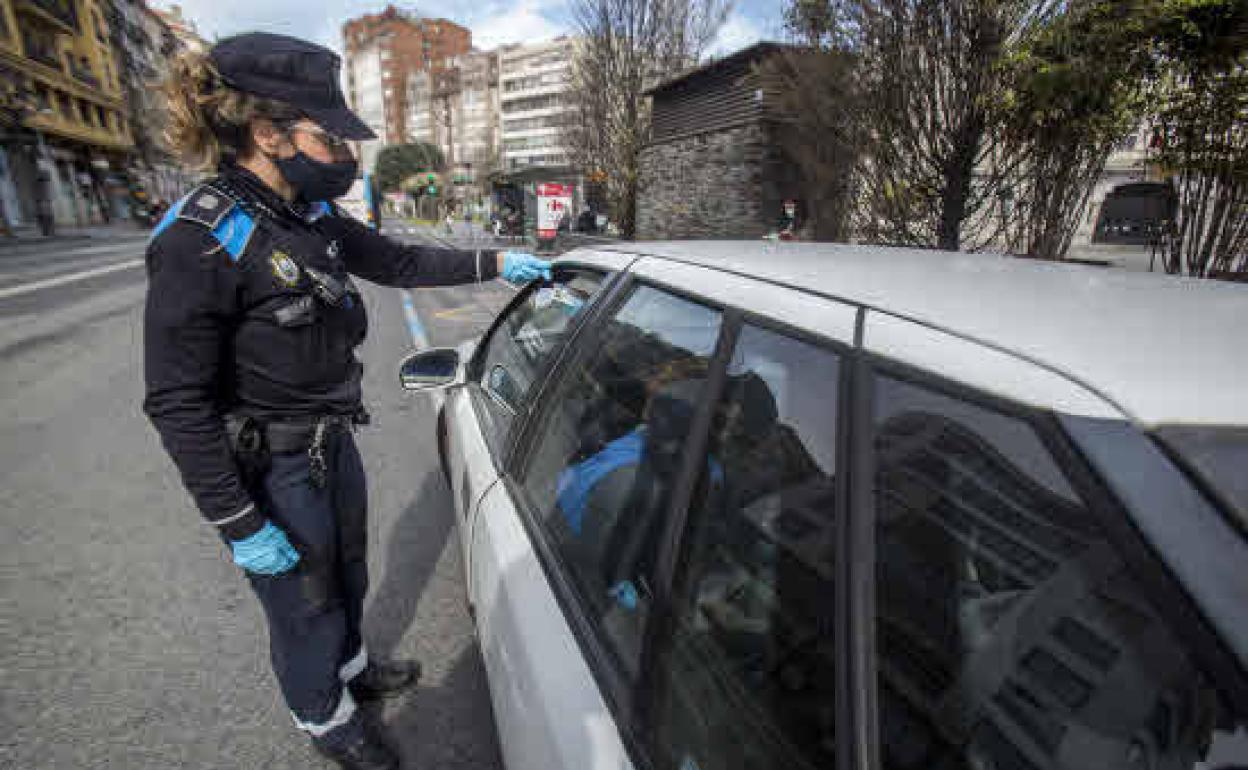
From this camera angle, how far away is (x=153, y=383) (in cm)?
126

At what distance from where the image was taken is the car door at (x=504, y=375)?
1.66 metres

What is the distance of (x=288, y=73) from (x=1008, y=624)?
191 centimetres

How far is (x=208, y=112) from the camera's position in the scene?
4.61ft

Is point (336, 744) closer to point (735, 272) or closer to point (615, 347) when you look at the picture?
point (615, 347)

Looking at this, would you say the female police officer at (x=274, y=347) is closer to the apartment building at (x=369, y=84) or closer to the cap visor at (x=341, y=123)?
the cap visor at (x=341, y=123)

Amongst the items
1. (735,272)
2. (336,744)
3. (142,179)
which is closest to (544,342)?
(735,272)

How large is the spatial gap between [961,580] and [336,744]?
187 cm

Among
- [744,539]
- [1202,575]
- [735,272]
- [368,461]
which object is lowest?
[368,461]

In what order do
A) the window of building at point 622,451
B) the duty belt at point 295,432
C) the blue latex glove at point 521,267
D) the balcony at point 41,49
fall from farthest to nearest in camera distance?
the balcony at point 41,49, the blue latex glove at point 521,267, the duty belt at point 295,432, the window of building at point 622,451

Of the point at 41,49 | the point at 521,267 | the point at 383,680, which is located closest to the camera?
the point at 383,680


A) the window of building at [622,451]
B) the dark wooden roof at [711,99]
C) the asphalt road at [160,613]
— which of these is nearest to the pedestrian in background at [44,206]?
the dark wooden roof at [711,99]

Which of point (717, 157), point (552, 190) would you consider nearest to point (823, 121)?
point (717, 157)

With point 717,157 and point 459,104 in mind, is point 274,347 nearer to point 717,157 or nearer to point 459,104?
point 717,157

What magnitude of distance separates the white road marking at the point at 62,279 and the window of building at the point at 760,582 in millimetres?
13833
